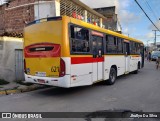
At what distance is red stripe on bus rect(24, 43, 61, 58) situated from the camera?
8.03 meters

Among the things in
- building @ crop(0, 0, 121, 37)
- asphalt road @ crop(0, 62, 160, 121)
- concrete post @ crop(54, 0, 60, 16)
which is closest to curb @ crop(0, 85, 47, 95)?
asphalt road @ crop(0, 62, 160, 121)

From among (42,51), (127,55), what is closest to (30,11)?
(127,55)

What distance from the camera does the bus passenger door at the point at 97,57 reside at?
954cm

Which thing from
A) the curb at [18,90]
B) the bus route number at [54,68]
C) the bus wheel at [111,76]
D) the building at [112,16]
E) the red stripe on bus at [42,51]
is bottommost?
the curb at [18,90]

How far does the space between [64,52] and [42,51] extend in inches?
42.9

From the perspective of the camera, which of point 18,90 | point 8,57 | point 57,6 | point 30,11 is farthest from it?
point 30,11

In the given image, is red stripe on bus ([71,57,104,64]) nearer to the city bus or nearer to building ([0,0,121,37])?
the city bus

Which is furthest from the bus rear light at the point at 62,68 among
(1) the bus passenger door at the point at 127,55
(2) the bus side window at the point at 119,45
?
(1) the bus passenger door at the point at 127,55

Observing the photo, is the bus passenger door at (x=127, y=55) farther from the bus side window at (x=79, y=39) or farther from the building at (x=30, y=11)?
the bus side window at (x=79, y=39)

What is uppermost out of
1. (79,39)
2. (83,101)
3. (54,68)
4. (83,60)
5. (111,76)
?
(79,39)

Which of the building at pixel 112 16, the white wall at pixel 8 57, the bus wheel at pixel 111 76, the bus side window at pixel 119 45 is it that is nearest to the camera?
the bus wheel at pixel 111 76

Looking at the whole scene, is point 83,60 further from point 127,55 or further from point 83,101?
point 127,55

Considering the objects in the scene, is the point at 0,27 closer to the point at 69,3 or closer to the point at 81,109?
the point at 69,3

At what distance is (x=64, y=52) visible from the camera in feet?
25.6
